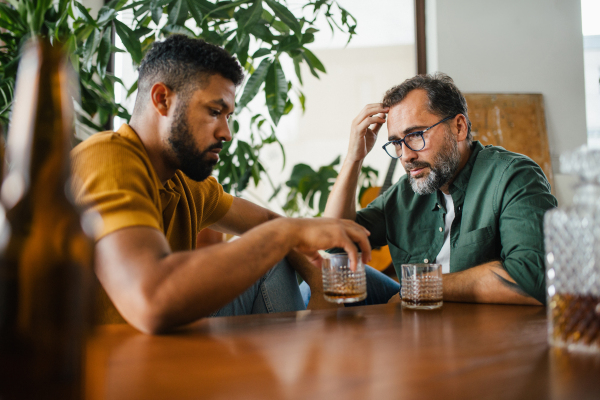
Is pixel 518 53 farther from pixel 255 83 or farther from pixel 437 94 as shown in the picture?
pixel 255 83

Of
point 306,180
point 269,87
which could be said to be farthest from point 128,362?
point 306,180

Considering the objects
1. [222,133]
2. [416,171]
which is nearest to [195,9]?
[222,133]

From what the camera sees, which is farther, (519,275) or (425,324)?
(519,275)

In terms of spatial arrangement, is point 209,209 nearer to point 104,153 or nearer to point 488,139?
point 104,153

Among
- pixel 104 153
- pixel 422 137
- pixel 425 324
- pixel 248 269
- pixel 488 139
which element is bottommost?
pixel 425 324

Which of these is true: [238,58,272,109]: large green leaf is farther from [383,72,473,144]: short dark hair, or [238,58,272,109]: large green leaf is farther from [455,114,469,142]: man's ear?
[455,114,469,142]: man's ear

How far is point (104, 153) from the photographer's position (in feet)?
2.97

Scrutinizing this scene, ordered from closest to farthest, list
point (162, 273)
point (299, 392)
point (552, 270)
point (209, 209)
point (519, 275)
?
point (299, 392)
point (552, 270)
point (162, 273)
point (519, 275)
point (209, 209)

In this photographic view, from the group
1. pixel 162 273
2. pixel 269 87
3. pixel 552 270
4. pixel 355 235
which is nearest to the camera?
pixel 552 270

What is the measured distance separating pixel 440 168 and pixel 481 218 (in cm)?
25

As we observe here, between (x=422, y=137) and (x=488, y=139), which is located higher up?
(x=488, y=139)

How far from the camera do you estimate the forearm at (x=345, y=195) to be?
67.7 inches

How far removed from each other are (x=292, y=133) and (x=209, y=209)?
206 centimetres

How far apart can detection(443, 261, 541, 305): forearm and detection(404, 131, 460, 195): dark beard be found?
1.59ft
